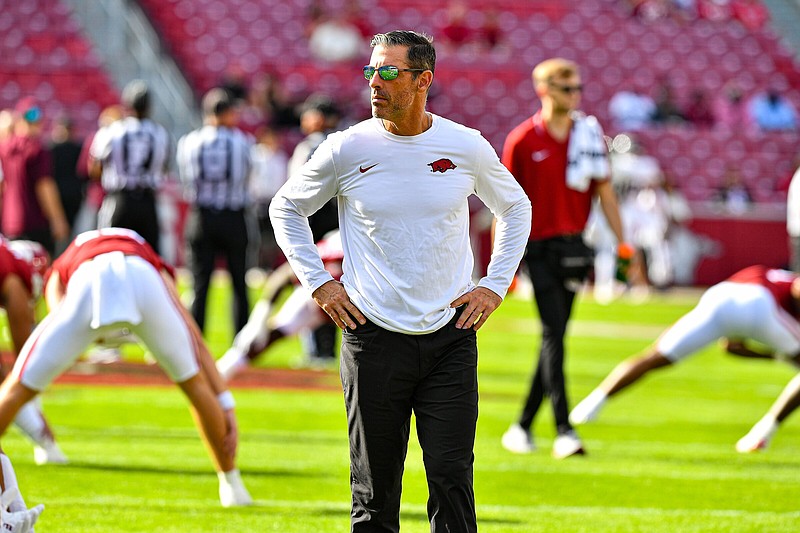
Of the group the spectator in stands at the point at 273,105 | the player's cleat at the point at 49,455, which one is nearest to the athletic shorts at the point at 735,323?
the player's cleat at the point at 49,455

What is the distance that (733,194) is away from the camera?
2397 centimetres

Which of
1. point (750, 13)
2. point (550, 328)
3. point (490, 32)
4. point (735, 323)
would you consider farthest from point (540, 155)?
point (750, 13)

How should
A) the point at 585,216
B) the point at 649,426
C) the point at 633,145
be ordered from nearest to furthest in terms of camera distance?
the point at 585,216 < the point at 649,426 < the point at 633,145

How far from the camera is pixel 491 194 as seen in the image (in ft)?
15.7

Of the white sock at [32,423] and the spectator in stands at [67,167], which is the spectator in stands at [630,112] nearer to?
the spectator in stands at [67,167]

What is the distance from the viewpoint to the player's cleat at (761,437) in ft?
27.0

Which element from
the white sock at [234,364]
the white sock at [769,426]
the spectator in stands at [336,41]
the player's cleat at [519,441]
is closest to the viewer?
the player's cleat at [519,441]

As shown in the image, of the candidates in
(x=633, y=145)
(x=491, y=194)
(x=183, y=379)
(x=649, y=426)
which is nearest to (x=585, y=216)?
(x=649, y=426)

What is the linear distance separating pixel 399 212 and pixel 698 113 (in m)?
21.7

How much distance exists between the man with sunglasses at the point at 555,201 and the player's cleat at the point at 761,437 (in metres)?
1.14

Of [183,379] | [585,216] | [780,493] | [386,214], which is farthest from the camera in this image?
[585,216]

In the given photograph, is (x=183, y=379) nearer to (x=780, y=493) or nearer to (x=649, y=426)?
(x=780, y=493)

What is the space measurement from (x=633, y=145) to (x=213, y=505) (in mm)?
16948

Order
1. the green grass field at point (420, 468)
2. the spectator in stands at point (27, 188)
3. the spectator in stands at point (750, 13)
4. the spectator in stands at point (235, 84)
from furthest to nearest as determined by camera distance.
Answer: the spectator in stands at point (750, 13) → the spectator in stands at point (235, 84) → the spectator in stands at point (27, 188) → the green grass field at point (420, 468)
